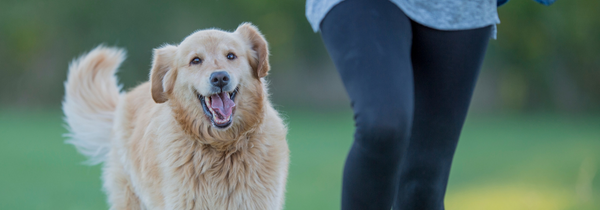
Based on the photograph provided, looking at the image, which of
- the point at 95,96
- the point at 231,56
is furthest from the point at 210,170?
the point at 95,96

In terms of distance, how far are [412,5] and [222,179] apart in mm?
1241

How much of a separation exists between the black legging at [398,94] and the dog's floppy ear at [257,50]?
0.94 m

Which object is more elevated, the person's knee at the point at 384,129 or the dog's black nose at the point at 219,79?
the dog's black nose at the point at 219,79

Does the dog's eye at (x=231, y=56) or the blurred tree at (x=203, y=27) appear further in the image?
the blurred tree at (x=203, y=27)

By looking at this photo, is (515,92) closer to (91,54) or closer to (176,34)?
(176,34)

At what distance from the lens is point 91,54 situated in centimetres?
365

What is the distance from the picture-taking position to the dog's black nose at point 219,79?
2314mm

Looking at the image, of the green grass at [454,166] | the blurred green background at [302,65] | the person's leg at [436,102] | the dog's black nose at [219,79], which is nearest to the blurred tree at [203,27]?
the blurred green background at [302,65]

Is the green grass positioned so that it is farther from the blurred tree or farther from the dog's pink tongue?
the dog's pink tongue

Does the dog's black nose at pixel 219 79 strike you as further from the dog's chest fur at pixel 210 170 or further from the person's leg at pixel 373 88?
the person's leg at pixel 373 88

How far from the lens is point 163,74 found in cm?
262

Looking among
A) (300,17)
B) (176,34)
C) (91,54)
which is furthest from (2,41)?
(91,54)

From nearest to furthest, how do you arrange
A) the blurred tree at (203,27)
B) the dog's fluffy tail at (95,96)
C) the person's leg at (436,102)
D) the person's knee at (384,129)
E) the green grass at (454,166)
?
the person's knee at (384,129) < the person's leg at (436,102) < the dog's fluffy tail at (95,96) < the green grass at (454,166) < the blurred tree at (203,27)

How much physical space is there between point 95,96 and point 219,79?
1.72 meters
